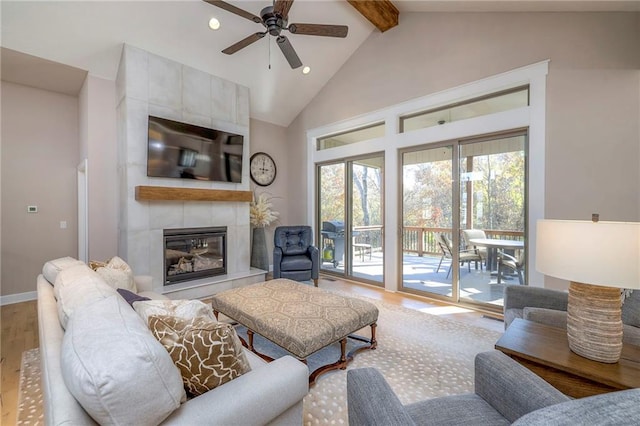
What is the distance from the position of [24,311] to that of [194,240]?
2106 mm

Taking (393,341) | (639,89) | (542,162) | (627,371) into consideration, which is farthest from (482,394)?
(639,89)

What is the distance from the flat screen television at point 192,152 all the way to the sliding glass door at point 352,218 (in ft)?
5.70

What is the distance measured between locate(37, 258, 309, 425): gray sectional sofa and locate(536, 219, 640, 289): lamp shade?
52.5 inches

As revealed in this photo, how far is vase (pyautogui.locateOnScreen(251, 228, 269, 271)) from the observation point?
5.14 m

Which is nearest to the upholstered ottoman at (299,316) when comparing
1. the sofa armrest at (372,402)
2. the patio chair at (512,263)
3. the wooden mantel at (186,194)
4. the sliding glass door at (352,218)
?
the sofa armrest at (372,402)

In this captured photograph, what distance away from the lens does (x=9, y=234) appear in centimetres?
376

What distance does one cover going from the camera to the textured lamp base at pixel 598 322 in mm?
1335

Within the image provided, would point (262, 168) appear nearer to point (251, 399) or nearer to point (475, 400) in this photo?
point (251, 399)

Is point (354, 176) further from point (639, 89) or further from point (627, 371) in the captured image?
point (627, 371)

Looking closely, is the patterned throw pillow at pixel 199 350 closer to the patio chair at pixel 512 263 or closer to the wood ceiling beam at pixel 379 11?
the patio chair at pixel 512 263

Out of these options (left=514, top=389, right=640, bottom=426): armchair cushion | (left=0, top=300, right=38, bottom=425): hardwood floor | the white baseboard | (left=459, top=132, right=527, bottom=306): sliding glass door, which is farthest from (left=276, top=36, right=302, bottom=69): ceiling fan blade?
the white baseboard

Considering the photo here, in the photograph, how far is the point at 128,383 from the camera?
792 mm

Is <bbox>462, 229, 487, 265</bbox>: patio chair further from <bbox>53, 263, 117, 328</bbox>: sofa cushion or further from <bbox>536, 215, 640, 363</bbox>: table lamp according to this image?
<bbox>53, 263, 117, 328</bbox>: sofa cushion

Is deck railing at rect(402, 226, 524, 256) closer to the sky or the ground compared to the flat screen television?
closer to the ground
